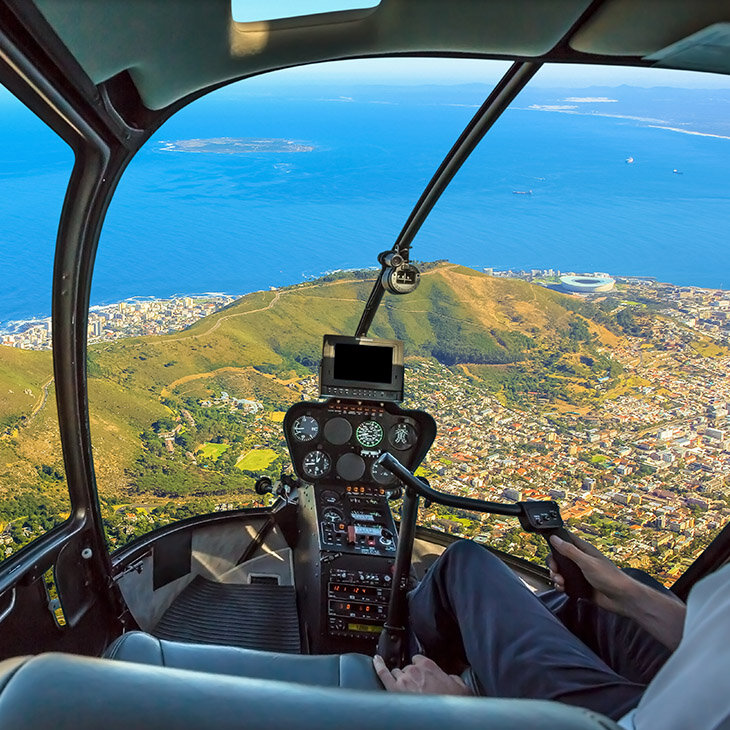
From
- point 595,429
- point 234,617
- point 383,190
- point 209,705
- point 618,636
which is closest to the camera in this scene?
point 209,705

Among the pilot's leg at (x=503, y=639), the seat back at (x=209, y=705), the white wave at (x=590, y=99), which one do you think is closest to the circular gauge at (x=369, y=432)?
the pilot's leg at (x=503, y=639)

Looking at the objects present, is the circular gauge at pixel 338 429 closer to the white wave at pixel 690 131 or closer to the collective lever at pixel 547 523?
the collective lever at pixel 547 523

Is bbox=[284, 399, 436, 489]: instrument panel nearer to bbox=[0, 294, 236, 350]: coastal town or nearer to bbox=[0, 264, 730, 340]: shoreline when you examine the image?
bbox=[0, 264, 730, 340]: shoreline

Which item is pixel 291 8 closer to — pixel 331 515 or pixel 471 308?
pixel 331 515

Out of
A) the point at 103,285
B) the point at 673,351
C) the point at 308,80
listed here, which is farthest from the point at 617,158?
the point at 103,285

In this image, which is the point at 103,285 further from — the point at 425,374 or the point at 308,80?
the point at 425,374

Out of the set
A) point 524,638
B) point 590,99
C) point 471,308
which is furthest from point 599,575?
point 471,308
